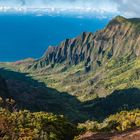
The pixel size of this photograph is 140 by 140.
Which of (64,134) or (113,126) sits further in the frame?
(113,126)

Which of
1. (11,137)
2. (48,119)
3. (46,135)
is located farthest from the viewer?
(48,119)

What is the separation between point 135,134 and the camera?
229 ft

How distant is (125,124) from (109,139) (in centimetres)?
4736

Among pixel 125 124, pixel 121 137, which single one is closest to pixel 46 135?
pixel 121 137

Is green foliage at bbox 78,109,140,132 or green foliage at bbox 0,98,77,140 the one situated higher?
green foliage at bbox 0,98,77,140

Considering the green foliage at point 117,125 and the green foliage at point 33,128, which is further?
the green foliage at point 117,125

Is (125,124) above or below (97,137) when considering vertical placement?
below

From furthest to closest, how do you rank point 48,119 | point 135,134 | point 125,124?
point 125,124 → point 48,119 → point 135,134

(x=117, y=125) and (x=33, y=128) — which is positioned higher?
(x=33, y=128)

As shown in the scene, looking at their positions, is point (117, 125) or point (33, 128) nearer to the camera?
point (33, 128)

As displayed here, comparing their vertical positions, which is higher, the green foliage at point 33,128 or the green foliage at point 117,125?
the green foliage at point 33,128

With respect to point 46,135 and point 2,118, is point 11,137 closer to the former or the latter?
point 2,118

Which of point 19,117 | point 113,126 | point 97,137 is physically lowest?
point 113,126

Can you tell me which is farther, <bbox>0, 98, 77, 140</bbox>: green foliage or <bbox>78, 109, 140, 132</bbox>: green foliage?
<bbox>78, 109, 140, 132</bbox>: green foliage
